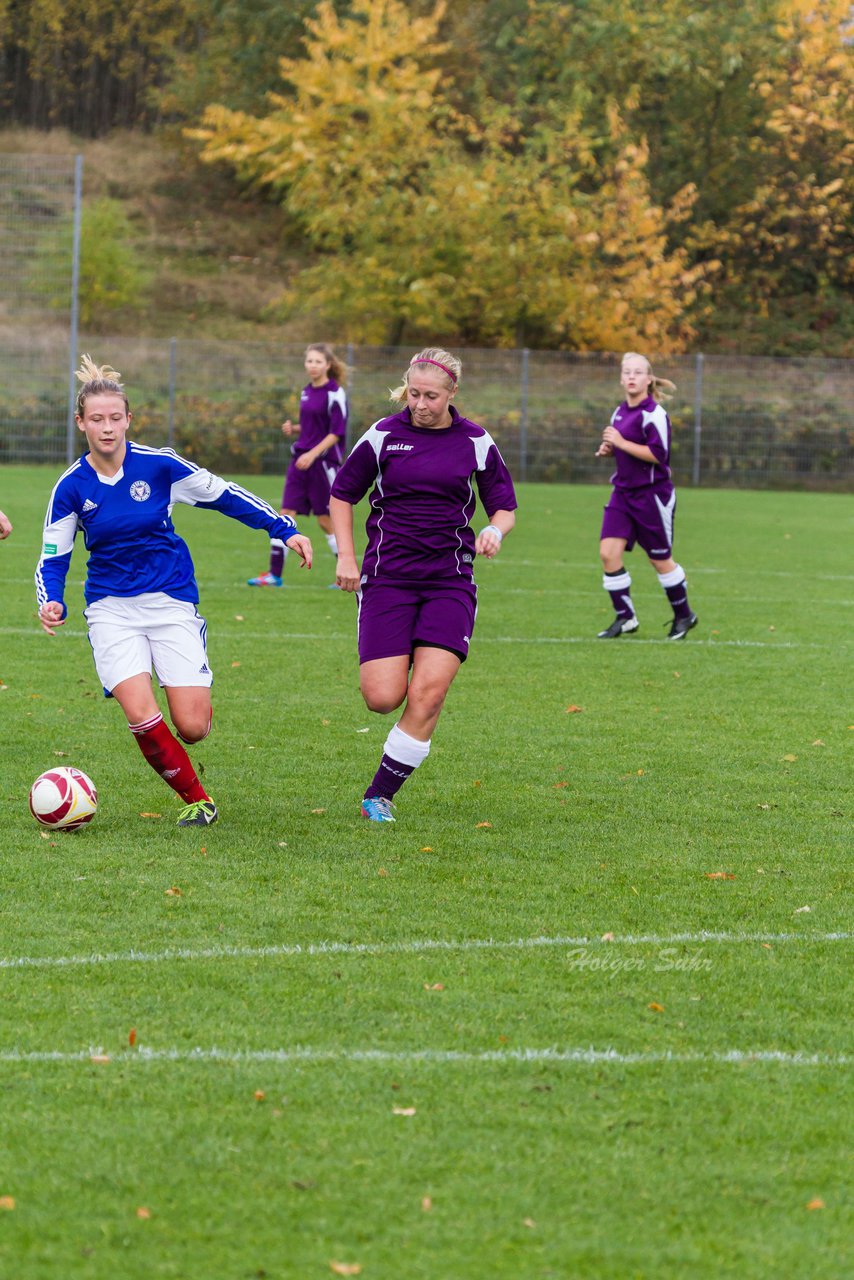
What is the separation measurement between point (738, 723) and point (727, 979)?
4327 mm

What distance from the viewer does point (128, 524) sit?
6.30 m

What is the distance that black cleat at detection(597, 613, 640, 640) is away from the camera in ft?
39.6

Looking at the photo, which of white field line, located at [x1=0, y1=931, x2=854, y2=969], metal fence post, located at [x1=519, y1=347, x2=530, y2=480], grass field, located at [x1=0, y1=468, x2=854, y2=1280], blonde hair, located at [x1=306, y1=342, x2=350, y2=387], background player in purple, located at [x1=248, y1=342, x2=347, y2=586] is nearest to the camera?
grass field, located at [x1=0, y1=468, x2=854, y2=1280]

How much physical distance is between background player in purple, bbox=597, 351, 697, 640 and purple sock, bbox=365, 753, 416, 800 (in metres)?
5.52

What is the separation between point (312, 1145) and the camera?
3406 millimetres

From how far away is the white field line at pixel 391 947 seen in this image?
460 centimetres

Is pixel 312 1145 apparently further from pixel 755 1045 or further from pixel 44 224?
pixel 44 224

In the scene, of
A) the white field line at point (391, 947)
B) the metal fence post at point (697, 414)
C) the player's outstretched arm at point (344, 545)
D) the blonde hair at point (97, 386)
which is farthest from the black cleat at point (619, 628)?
the metal fence post at point (697, 414)

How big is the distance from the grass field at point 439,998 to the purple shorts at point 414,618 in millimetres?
721

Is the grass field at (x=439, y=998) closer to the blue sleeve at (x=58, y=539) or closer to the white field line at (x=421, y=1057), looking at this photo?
the white field line at (x=421, y=1057)

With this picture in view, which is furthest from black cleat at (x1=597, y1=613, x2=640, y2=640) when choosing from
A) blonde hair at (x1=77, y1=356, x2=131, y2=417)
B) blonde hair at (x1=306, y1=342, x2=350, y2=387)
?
blonde hair at (x1=77, y1=356, x2=131, y2=417)

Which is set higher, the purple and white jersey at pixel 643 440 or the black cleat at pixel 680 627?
the purple and white jersey at pixel 643 440

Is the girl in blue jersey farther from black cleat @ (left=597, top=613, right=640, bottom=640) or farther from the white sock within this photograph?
black cleat @ (left=597, top=613, right=640, bottom=640)

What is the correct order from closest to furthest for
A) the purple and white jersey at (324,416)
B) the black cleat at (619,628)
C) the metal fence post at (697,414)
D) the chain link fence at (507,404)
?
the black cleat at (619,628), the purple and white jersey at (324,416), the chain link fence at (507,404), the metal fence post at (697,414)
